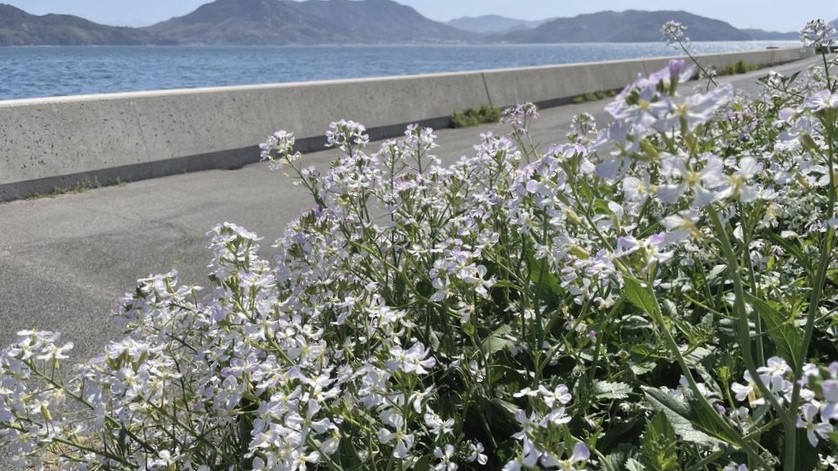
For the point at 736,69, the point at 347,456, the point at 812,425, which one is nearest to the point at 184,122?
the point at 347,456

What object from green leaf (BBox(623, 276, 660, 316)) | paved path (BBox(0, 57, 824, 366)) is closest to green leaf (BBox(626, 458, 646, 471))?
green leaf (BBox(623, 276, 660, 316))

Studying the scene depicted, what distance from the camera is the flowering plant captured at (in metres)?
1.39

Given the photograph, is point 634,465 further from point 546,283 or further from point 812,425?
point 546,283

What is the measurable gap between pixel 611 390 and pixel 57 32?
610 ft

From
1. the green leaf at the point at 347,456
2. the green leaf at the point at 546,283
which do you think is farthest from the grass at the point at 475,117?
the green leaf at the point at 347,456

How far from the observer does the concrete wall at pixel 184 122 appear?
7301 millimetres

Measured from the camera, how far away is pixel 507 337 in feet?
7.68

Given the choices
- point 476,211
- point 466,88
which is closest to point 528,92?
point 466,88

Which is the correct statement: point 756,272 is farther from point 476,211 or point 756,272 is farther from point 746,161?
point 746,161

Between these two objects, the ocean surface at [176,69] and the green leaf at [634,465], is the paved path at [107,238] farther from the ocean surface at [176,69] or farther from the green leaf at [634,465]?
the ocean surface at [176,69]

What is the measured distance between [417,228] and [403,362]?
3.80 feet

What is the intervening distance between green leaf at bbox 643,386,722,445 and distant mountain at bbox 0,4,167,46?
15281 centimetres

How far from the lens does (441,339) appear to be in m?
2.44

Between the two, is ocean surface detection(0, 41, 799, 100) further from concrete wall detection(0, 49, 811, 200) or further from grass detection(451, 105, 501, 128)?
concrete wall detection(0, 49, 811, 200)
